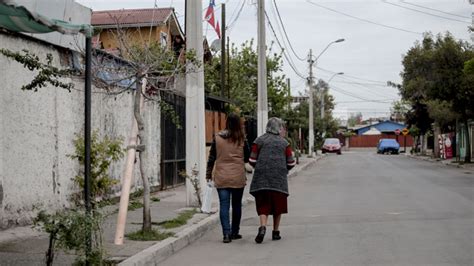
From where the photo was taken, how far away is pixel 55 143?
1127 cm

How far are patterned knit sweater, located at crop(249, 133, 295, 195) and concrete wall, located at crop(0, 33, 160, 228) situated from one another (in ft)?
11.5

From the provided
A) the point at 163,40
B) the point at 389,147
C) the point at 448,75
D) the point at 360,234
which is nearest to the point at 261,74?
the point at 163,40

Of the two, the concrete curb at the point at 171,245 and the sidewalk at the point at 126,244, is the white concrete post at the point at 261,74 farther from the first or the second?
the concrete curb at the point at 171,245

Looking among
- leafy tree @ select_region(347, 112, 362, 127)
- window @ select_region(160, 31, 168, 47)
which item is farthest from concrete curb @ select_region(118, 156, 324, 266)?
leafy tree @ select_region(347, 112, 362, 127)

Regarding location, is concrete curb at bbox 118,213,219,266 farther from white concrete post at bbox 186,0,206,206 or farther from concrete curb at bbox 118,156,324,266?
white concrete post at bbox 186,0,206,206

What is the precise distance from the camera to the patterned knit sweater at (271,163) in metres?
9.55

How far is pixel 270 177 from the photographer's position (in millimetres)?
9555

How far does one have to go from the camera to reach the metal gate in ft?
59.6

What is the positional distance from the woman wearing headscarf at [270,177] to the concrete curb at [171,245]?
3.60ft

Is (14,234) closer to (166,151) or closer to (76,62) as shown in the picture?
(76,62)

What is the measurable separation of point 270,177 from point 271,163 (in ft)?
0.67

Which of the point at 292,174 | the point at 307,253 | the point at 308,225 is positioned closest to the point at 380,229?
the point at 308,225

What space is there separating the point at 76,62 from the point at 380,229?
6.25m

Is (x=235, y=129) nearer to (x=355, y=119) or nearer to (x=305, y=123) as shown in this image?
(x=305, y=123)
